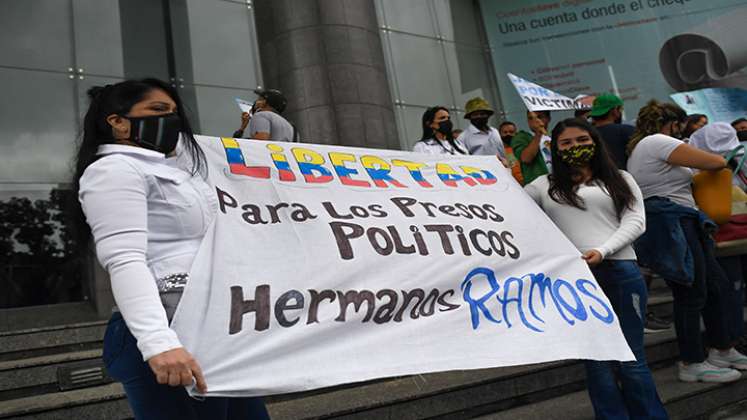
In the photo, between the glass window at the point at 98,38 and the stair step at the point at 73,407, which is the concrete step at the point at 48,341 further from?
the glass window at the point at 98,38

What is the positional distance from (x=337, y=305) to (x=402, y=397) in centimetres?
119

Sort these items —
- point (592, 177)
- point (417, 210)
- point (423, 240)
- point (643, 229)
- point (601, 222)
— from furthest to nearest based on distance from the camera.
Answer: point (592, 177), point (601, 222), point (643, 229), point (417, 210), point (423, 240)

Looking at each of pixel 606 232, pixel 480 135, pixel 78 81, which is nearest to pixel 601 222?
pixel 606 232

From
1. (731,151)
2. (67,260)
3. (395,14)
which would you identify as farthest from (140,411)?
(395,14)

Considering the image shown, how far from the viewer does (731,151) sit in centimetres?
465

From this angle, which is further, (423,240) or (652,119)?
(652,119)

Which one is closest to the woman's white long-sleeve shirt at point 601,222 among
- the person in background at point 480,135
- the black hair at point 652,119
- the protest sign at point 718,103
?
the black hair at point 652,119

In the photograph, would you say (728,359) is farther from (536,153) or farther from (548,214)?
(536,153)

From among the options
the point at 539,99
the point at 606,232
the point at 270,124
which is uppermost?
the point at 270,124

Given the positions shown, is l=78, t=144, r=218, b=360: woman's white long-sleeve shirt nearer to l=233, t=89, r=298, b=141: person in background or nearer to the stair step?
the stair step

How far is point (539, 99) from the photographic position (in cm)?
539

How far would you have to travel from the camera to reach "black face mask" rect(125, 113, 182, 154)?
2.03 metres

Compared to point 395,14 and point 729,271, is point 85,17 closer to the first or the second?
point 395,14

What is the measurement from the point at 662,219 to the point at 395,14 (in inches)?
356
